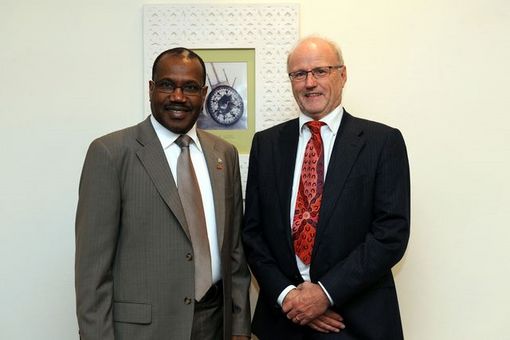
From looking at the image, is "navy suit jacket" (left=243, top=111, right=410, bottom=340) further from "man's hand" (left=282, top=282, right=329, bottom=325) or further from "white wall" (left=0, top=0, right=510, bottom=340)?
"white wall" (left=0, top=0, right=510, bottom=340)

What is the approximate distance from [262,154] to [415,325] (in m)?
1.18

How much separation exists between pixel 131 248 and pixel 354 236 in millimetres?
809

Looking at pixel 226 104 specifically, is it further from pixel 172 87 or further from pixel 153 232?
pixel 153 232

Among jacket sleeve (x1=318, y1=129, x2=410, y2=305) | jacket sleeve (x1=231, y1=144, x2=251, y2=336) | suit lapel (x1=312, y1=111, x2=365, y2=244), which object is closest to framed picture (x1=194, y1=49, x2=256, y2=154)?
jacket sleeve (x1=231, y1=144, x2=251, y2=336)

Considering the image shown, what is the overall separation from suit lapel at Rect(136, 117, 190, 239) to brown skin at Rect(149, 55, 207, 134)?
0.09 meters

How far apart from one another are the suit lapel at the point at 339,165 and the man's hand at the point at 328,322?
26 centimetres

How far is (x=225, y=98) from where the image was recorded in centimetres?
252

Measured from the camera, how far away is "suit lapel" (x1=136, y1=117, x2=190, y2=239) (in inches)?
71.2

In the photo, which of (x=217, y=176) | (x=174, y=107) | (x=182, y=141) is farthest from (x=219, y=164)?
(x=174, y=107)

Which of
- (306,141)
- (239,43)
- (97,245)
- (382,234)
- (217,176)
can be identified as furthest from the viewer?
(239,43)

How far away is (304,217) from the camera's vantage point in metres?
1.95

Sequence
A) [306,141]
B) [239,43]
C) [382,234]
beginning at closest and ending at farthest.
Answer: [382,234] → [306,141] → [239,43]

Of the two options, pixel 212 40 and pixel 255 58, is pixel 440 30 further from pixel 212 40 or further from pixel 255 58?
pixel 212 40

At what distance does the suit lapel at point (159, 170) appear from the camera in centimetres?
181
